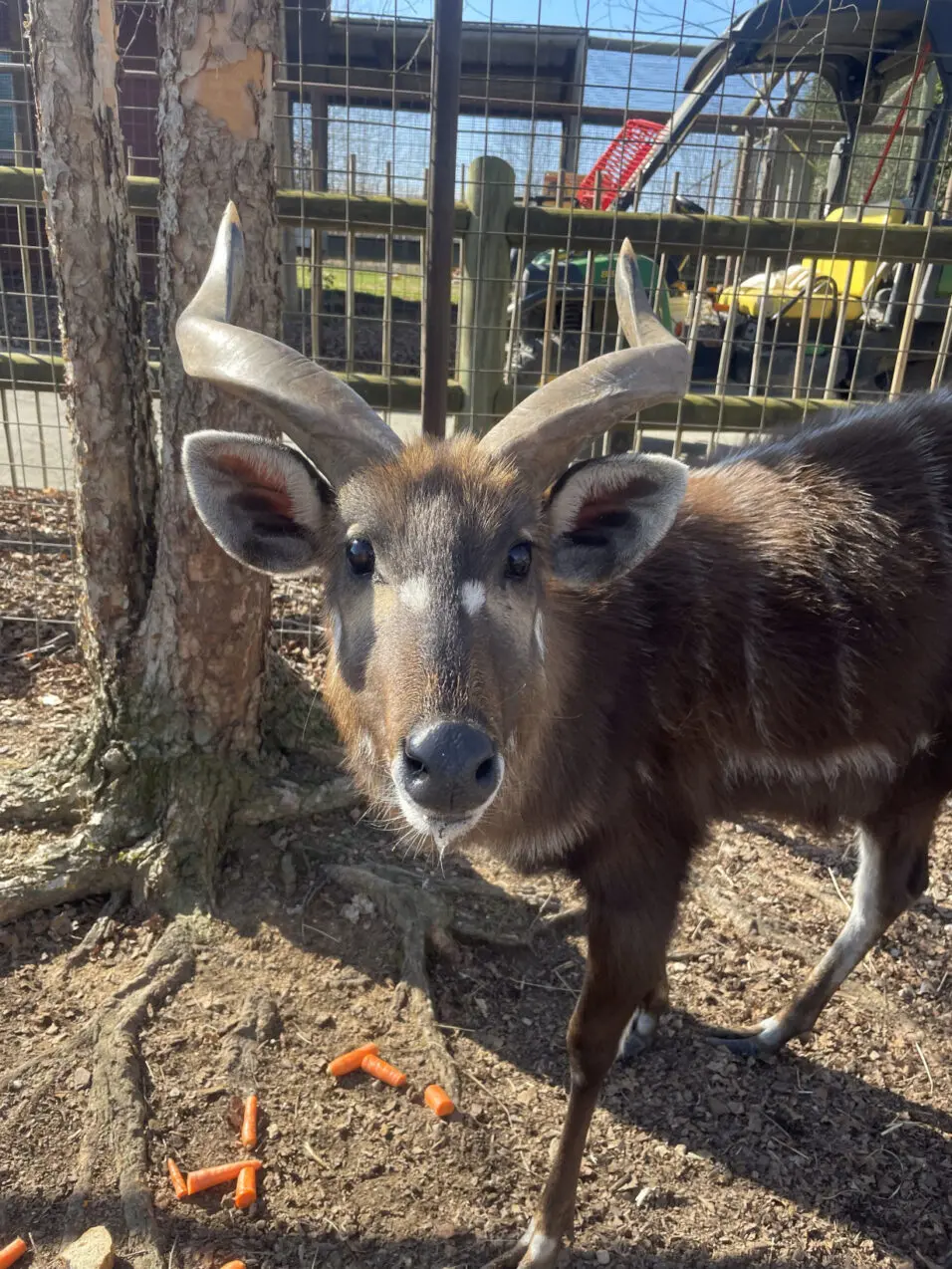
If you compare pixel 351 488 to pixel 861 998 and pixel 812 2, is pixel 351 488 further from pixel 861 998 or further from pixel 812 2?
pixel 812 2

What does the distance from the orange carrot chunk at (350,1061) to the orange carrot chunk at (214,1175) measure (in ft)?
1.16

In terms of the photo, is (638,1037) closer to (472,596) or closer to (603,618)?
(603,618)

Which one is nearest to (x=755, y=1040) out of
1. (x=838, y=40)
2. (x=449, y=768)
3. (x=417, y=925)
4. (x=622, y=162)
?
(x=417, y=925)

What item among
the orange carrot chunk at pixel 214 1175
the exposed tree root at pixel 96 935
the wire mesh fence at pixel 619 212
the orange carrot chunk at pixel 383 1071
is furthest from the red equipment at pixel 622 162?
the orange carrot chunk at pixel 214 1175

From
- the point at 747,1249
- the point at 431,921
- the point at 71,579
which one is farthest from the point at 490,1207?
the point at 71,579

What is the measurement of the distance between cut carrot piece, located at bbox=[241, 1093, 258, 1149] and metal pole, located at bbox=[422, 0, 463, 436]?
2.29 metres

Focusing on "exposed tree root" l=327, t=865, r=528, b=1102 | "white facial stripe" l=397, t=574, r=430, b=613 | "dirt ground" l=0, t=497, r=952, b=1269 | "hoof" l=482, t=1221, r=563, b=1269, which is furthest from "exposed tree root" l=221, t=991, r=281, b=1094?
"white facial stripe" l=397, t=574, r=430, b=613

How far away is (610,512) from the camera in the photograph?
2.53 metres

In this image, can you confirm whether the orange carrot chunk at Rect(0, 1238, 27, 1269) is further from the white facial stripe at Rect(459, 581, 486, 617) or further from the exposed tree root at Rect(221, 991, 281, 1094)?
the white facial stripe at Rect(459, 581, 486, 617)

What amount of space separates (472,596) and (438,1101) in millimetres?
1600

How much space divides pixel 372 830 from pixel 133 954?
97cm

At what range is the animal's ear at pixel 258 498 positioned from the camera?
2.36 m

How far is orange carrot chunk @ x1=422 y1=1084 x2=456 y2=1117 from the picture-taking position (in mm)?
2797

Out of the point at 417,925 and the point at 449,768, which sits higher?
the point at 449,768
